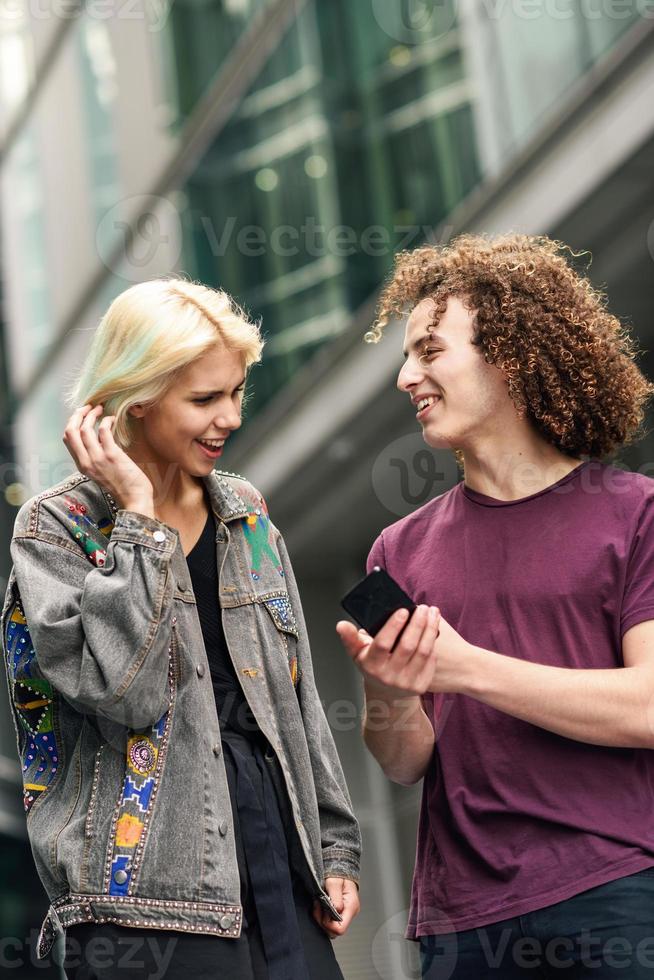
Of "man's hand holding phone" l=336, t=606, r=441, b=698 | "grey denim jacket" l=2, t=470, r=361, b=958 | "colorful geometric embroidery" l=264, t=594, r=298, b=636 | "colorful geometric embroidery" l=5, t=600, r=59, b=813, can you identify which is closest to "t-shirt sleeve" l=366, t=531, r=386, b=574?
"colorful geometric embroidery" l=264, t=594, r=298, b=636

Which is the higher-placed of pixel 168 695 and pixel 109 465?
pixel 109 465

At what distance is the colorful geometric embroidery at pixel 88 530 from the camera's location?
2.96 metres

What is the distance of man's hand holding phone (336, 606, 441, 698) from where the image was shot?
274cm

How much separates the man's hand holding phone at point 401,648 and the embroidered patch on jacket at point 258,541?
1.62 ft

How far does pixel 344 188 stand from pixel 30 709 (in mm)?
7847

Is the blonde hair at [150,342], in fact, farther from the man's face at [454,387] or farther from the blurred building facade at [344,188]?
the blurred building facade at [344,188]

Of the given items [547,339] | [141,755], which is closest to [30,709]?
[141,755]

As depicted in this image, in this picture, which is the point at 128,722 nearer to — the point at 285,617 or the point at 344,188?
the point at 285,617

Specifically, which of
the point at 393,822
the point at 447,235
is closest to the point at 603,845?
the point at 447,235

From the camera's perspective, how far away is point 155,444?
311 centimetres

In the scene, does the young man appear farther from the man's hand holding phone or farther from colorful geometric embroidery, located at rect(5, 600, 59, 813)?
colorful geometric embroidery, located at rect(5, 600, 59, 813)

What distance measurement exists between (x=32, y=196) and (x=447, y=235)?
11538 millimetres

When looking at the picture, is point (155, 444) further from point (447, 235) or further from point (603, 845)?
point (447, 235)

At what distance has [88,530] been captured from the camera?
3000 millimetres
